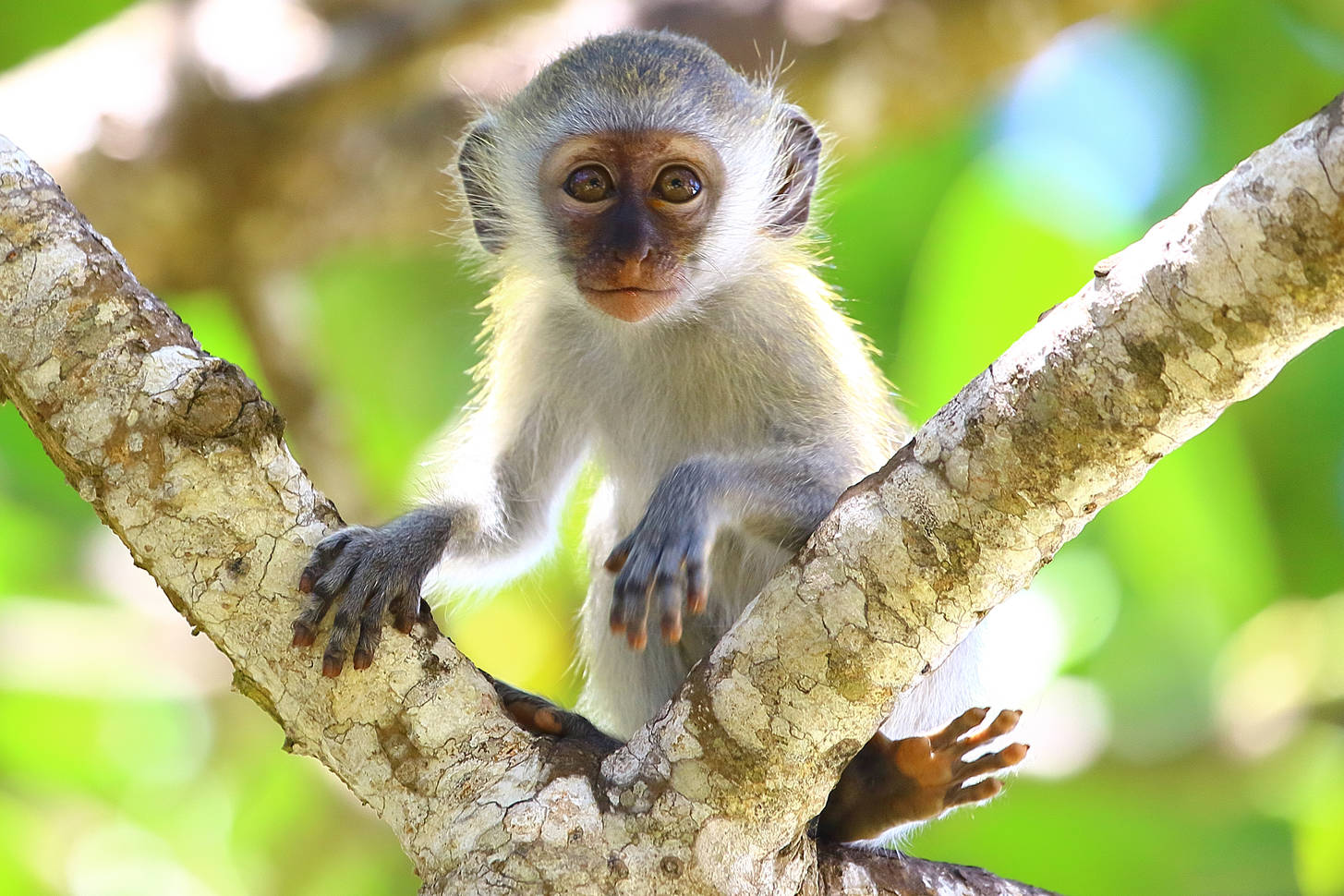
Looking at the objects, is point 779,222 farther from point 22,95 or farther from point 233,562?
point 22,95

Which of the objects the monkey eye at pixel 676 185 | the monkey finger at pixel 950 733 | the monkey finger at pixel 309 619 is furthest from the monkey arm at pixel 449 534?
the monkey finger at pixel 950 733

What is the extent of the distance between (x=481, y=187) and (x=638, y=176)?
987mm

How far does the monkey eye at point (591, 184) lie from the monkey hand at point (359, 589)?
188cm

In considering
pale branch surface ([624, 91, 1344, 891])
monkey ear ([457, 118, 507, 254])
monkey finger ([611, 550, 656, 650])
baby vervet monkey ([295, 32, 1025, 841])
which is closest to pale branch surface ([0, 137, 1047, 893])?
pale branch surface ([624, 91, 1344, 891])

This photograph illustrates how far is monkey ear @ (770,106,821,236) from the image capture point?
19.4ft

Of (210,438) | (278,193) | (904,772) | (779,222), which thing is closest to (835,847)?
(904,772)

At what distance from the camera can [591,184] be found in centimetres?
554

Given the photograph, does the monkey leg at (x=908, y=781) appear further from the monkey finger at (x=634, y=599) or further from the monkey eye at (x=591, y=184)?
the monkey eye at (x=591, y=184)

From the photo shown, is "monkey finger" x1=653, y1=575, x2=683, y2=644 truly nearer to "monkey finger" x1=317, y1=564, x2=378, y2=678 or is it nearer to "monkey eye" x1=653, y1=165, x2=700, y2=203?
"monkey finger" x1=317, y1=564, x2=378, y2=678

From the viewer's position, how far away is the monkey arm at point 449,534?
3.55m

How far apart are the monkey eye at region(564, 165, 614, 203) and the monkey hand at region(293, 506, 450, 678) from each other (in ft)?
6.17

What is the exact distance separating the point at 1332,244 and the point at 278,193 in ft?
20.6

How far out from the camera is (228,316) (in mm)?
8586

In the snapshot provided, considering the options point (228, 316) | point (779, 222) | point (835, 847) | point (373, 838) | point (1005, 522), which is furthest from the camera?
point (228, 316)
